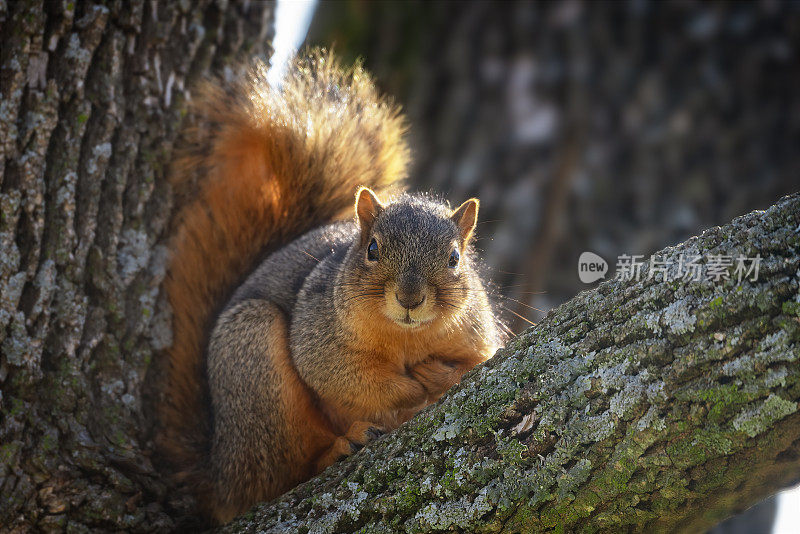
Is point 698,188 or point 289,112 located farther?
point 698,188

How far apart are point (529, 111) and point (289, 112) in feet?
3.14

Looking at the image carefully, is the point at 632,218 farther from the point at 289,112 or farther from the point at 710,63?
the point at 289,112

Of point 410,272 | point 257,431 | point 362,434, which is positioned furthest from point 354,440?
point 410,272

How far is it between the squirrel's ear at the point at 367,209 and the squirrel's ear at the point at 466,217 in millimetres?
234

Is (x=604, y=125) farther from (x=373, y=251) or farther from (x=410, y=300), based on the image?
(x=410, y=300)

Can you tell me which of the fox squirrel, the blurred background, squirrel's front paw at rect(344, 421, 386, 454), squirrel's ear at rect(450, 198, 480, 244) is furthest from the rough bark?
the blurred background

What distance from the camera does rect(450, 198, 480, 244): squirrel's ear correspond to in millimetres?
2059

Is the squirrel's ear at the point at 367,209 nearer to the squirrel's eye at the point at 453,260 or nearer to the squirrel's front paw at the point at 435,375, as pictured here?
the squirrel's eye at the point at 453,260

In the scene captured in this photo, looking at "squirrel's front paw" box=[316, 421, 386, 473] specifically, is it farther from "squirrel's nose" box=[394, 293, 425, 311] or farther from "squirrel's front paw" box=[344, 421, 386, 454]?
"squirrel's nose" box=[394, 293, 425, 311]

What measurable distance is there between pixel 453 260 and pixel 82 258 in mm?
974

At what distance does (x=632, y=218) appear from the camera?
2.51m

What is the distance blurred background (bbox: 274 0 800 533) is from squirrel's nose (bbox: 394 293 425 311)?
727mm

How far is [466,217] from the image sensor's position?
207 cm

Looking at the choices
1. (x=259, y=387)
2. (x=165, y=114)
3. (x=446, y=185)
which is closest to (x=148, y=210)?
(x=165, y=114)
